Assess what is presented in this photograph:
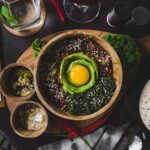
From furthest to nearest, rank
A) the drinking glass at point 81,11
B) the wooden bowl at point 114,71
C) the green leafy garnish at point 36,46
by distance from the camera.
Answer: the drinking glass at point 81,11 → the green leafy garnish at point 36,46 → the wooden bowl at point 114,71

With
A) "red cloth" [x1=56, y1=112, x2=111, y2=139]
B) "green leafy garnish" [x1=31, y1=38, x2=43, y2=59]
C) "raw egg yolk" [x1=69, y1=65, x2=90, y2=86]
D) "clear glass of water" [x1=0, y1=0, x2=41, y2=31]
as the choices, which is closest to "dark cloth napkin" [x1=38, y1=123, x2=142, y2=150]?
"red cloth" [x1=56, y1=112, x2=111, y2=139]

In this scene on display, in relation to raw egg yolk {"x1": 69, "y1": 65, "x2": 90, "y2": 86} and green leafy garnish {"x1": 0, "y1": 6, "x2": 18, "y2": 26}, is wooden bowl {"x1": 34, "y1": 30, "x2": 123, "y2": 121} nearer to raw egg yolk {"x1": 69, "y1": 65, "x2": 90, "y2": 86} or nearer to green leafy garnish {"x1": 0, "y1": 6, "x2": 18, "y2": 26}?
raw egg yolk {"x1": 69, "y1": 65, "x2": 90, "y2": 86}

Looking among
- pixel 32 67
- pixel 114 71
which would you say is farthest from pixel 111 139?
pixel 32 67

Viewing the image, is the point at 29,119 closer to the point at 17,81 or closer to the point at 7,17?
the point at 17,81

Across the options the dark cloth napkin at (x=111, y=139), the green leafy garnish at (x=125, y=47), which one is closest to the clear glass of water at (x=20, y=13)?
the green leafy garnish at (x=125, y=47)

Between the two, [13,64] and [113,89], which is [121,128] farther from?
[13,64]

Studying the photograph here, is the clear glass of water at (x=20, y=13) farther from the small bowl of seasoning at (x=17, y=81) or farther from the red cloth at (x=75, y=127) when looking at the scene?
the red cloth at (x=75, y=127)
